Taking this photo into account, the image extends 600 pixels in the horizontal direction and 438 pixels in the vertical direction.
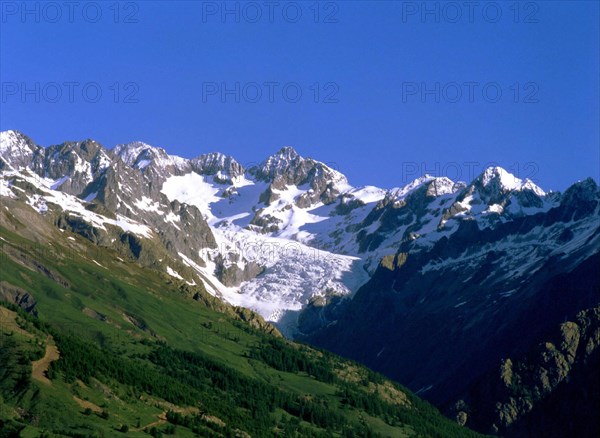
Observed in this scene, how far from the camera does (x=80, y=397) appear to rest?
7751 inches

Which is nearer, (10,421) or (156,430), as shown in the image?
(10,421)

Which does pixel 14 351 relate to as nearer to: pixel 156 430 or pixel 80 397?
pixel 80 397

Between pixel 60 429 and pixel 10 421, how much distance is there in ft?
36.8

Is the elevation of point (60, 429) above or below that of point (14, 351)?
below

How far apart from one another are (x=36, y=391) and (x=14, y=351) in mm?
14058

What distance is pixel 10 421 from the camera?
168 meters

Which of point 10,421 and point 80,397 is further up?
point 80,397

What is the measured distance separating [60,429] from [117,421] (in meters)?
17.0

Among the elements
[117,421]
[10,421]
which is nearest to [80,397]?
[117,421]

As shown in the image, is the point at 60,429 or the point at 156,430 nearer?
the point at 60,429

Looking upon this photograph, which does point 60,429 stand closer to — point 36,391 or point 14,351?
point 36,391

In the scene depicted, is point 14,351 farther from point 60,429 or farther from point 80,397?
point 60,429

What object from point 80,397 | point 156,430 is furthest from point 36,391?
point 156,430

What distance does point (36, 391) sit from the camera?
618 feet
